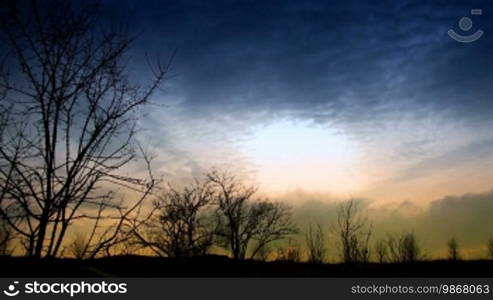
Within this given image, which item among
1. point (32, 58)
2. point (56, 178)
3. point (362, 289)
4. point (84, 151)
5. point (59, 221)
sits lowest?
point (362, 289)

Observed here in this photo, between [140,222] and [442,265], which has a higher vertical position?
[140,222]

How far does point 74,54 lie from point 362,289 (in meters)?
5.41

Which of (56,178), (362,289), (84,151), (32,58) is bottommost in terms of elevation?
(362,289)

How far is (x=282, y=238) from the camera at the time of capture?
46.5 m

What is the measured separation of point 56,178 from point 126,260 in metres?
1.71

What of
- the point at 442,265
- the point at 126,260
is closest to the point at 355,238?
the point at 442,265

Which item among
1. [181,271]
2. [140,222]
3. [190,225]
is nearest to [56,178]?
[140,222]

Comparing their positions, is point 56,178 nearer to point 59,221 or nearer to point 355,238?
point 59,221

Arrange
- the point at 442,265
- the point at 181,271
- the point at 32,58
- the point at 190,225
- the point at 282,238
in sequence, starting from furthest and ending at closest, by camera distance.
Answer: the point at 282,238 < the point at 190,225 < the point at 442,265 < the point at 32,58 < the point at 181,271

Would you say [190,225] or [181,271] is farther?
[190,225]

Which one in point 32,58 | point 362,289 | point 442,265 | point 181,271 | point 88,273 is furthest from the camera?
point 442,265

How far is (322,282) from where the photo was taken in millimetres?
5273

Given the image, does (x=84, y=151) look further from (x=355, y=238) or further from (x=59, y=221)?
(x=355, y=238)

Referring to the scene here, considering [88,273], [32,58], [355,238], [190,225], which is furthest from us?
[190,225]
